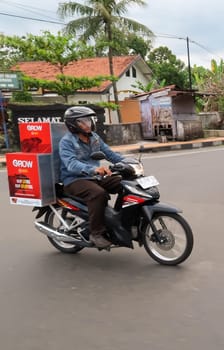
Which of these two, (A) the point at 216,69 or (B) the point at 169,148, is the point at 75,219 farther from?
(A) the point at 216,69

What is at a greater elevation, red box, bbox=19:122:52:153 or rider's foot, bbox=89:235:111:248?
red box, bbox=19:122:52:153

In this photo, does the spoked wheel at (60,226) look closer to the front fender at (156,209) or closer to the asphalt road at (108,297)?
the asphalt road at (108,297)

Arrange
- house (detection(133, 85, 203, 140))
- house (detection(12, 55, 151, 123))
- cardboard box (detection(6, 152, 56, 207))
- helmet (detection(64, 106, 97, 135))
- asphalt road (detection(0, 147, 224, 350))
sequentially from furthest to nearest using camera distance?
1. house (detection(12, 55, 151, 123))
2. house (detection(133, 85, 203, 140))
3. cardboard box (detection(6, 152, 56, 207))
4. helmet (detection(64, 106, 97, 135))
5. asphalt road (detection(0, 147, 224, 350))

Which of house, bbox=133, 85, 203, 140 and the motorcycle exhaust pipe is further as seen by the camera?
house, bbox=133, 85, 203, 140

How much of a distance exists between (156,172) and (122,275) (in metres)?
7.19

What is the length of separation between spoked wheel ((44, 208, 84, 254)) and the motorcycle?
259 mm

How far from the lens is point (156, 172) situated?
11.1 m

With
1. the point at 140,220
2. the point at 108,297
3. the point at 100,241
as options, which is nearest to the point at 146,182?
the point at 140,220

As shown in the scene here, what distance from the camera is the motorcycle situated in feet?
13.4

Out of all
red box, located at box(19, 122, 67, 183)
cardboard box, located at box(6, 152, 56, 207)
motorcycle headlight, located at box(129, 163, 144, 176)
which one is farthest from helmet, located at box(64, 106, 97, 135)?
motorcycle headlight, located at box(129, 163, 144, 176)

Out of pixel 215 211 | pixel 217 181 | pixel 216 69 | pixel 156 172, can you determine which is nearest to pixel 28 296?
pixel 215 211

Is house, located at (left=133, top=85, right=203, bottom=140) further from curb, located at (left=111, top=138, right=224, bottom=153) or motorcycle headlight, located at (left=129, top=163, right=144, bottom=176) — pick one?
motorcycle headlight, located at (left=129, top=163, right=144, bottom=176)

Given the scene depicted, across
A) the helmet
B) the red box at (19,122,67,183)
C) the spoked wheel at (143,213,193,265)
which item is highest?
the helmet

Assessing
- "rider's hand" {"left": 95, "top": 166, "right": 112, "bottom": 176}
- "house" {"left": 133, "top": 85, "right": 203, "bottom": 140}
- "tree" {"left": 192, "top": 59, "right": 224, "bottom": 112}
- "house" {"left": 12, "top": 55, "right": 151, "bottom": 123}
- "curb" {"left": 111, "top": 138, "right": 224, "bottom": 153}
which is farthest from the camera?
"house" {"left": 12, "top": 55, "right": 151, "bottom": 123}
